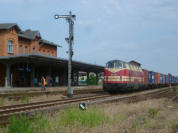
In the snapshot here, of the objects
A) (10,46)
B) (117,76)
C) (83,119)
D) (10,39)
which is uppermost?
(10,39)

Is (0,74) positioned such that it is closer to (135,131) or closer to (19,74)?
(19,74)

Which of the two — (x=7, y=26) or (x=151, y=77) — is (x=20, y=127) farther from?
(x=151, y=77)

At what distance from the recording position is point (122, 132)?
5820 mm

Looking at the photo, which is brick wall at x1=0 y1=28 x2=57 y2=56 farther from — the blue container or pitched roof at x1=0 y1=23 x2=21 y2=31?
the blue container

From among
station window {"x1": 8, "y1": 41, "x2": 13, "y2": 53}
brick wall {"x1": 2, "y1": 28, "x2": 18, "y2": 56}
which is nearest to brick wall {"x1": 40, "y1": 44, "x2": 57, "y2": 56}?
brick wall {"x1": 2, "y1": 28, "x2": 18, "y2": 56}

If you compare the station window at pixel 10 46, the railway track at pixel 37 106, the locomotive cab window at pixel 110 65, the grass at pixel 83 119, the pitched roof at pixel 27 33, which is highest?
the pitched roof at pixel 27 33

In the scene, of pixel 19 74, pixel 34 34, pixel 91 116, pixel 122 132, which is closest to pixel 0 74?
pixel 19 74

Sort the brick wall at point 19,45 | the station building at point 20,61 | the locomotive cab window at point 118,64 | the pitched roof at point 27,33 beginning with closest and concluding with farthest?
the locomotive cab window at point 118,64 → the station building at point 20,61 → the brick wall at point 19,45 → the pitched roof at point 27,33

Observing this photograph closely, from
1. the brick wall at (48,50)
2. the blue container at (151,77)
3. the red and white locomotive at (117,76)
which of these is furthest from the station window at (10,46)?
the blue container at (151,77)

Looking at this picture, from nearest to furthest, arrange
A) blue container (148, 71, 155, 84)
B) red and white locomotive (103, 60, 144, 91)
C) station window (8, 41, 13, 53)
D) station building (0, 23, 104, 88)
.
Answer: red and white locomotive (103, 60, 144, 91) < station building (0, 23, 104, 88) < blue container (148, 71, 155, 84) < station window (8, 41, 13, 53)

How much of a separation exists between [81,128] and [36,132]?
1318 millimetres

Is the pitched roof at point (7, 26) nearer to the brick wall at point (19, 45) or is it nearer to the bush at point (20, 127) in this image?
the brick wall at point (19, 45)

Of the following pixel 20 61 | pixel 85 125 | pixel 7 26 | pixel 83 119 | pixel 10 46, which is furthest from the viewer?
pixel 10 46

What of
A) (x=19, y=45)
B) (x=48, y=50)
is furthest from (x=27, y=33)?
(x=48, y=50)
